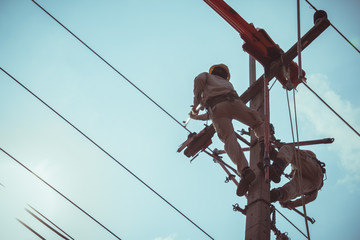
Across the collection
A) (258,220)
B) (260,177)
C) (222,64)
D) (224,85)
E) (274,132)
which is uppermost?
(222,64)

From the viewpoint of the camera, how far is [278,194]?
3.37 m

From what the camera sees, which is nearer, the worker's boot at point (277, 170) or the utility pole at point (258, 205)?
the utility pole at point (258, 205)

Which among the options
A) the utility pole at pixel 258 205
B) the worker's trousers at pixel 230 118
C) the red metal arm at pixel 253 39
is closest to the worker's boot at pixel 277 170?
the utility pole at pixel 258 205

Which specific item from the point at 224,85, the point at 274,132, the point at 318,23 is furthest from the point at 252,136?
the point at 318,23

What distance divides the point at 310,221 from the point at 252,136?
1.20m

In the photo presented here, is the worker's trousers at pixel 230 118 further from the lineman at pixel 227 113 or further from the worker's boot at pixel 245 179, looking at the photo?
the worker's boot at pixel 245 179

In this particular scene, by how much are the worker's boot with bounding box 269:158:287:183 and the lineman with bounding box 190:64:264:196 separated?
0.21 meters

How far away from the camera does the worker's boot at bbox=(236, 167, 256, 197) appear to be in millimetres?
3068

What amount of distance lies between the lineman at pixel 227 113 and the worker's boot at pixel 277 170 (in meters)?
0.21

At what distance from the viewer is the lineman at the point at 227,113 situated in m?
3.27

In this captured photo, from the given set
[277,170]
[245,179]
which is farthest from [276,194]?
[245,179]

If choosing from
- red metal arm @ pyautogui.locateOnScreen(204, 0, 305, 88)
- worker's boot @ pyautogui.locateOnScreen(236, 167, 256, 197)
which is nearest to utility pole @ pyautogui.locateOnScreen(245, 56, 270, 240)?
worker's boot @ pyautogui.locateOnScreen(236, 167, 256, 197)

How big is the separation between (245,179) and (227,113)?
79 cm

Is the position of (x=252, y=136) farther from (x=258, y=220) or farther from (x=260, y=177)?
(x=258, y=220)
